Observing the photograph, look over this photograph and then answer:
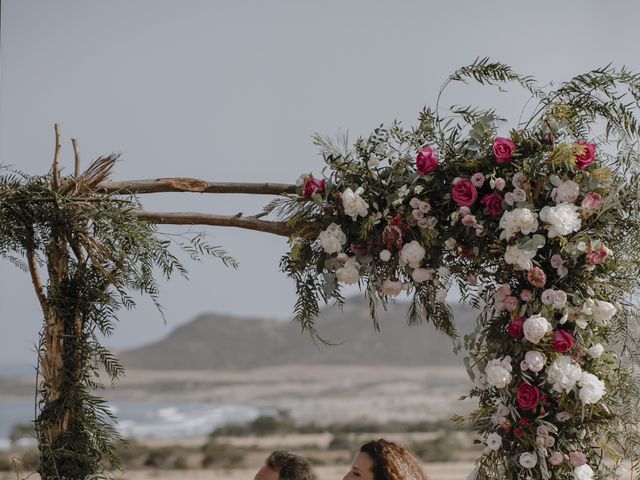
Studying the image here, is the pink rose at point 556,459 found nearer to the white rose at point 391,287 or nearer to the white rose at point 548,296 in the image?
the white rose at point 548,296

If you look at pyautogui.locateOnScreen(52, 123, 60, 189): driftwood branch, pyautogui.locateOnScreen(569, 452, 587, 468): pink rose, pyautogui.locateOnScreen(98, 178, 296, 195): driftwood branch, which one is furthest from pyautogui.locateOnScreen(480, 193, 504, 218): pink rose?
pyautogui.locateOnScreen(52, 123, 60, 189): driftwood branch

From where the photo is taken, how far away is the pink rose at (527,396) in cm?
498

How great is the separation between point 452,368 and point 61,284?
45.4 meters

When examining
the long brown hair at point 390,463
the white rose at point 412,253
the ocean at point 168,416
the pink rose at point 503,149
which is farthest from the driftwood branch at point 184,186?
the ocean at point 168,416

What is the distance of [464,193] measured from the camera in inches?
202

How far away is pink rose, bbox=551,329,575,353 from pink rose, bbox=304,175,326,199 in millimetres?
1534

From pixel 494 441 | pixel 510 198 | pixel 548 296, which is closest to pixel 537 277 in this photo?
pixel 548 296

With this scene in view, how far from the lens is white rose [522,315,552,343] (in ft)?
16.0

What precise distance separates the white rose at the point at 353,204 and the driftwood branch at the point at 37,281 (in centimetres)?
193

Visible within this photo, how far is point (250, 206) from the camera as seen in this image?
20.1 ft

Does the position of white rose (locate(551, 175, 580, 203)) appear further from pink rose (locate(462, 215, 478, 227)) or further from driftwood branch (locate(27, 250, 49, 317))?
driftwood branch (locate(27, 250, 49, 317))

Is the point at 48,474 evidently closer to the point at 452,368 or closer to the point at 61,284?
the point at 61,284

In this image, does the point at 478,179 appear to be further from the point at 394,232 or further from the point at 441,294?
the point at 441,294

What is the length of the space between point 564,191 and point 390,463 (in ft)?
5.53
